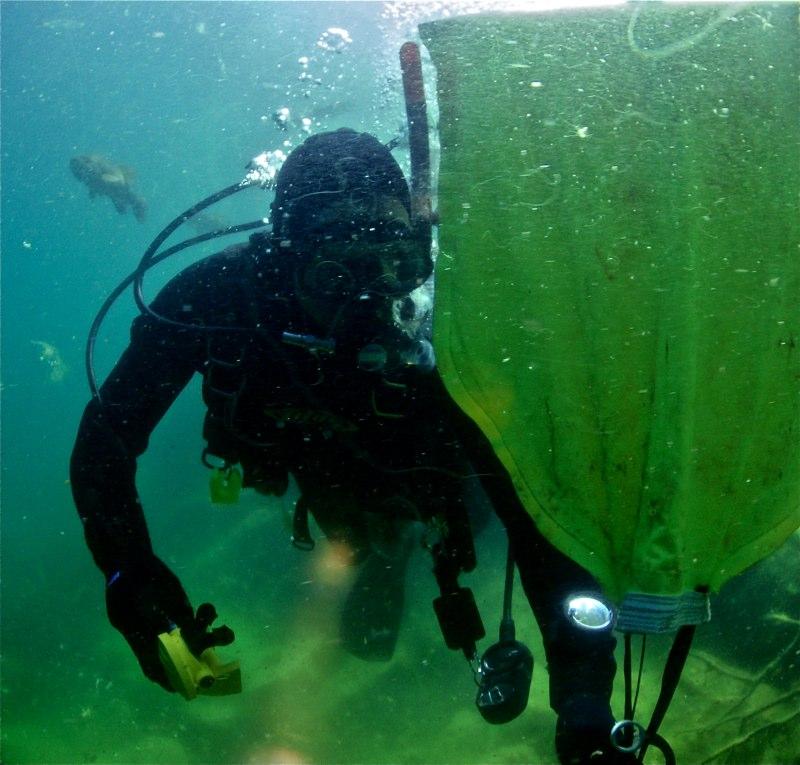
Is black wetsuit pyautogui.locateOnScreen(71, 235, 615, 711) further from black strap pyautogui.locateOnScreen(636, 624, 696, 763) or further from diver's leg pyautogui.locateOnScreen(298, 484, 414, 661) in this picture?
black strap pyautogui.locateOnScreen(636, 624, 696, 763)

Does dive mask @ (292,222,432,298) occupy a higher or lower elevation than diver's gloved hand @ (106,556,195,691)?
higher

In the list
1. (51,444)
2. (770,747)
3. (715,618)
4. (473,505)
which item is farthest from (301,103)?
(51,444)

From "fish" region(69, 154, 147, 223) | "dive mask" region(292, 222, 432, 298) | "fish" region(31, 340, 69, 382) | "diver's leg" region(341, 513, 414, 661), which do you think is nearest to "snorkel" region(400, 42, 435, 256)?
"dive mask" region(292, 222, 432, 298)

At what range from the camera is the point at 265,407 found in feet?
8.20

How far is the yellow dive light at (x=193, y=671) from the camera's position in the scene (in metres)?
1.82

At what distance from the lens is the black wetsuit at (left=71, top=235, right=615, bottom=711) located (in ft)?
7.54

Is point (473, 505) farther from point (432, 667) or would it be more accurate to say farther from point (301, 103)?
point (301, 103)

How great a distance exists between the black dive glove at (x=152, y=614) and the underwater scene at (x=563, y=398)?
0.60ft

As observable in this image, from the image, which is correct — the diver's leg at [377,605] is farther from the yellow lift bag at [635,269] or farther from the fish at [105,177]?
the fish at [105,177]

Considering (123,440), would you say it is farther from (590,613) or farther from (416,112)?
(590,613)

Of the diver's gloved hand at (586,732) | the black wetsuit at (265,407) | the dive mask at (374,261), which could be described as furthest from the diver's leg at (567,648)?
the dive mask at (374,261)

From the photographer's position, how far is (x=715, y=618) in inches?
174

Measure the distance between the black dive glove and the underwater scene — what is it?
7.2 inches

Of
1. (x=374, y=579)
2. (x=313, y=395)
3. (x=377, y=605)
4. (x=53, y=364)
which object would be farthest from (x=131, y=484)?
(x=53, y=364)
